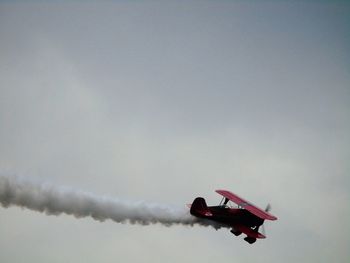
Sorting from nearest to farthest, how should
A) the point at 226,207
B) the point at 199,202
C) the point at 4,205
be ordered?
1. the point at 4,205
2. the point at 199,202
3. the point at 226,207

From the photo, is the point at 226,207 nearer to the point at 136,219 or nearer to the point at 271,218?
the point at 271,218

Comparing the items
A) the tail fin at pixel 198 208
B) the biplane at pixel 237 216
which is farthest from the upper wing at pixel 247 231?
the tail fin at pixel 198 208

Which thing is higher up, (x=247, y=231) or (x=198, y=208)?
(x=198, y=208)

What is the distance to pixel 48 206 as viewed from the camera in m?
26.3

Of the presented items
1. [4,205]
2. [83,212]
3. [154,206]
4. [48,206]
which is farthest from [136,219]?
[4,205]

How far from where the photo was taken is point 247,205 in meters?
34.0

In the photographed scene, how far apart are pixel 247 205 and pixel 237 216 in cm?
187

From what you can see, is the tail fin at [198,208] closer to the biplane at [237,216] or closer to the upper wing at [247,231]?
the biplane at [237,216]

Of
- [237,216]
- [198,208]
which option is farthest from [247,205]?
[198,208]

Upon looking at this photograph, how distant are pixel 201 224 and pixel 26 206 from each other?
11.8 metres

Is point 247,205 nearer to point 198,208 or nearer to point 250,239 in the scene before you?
point 250,239

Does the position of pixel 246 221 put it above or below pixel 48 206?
above

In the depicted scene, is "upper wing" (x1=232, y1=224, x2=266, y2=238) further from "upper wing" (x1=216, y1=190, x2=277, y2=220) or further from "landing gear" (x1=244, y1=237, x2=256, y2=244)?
"upper wing" (x1=216, y1=190, x2=277, y2=220)

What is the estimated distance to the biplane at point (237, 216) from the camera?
3027cm
